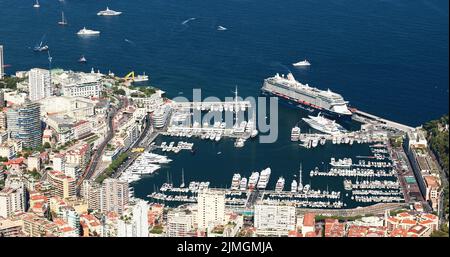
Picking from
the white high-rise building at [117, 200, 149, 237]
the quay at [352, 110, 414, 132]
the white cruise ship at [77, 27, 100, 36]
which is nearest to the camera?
the white high-rise building at [117, 200, 149, 237]

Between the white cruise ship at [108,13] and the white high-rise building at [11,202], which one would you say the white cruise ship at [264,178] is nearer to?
the white high-rise building at [11,202]

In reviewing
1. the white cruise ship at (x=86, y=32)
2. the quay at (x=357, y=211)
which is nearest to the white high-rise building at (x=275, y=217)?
the quay at (x=357, y=211)

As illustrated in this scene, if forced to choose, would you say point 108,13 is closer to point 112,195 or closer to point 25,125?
point 25,125

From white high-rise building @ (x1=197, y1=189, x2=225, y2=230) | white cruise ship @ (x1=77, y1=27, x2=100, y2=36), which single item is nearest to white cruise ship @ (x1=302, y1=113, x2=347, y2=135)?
white high-rise building @ (x1=197, y1=189, x2=225, y2=230)

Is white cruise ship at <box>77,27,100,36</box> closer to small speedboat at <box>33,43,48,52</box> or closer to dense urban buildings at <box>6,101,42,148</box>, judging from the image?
small speedboat at <box>33,43,48,52</box>

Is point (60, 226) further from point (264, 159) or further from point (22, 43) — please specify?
point (22, 43)

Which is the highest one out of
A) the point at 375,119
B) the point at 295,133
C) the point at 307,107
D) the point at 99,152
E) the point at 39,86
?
the point at 39,86

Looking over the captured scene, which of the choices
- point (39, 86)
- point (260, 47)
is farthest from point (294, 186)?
point (260, 47)
